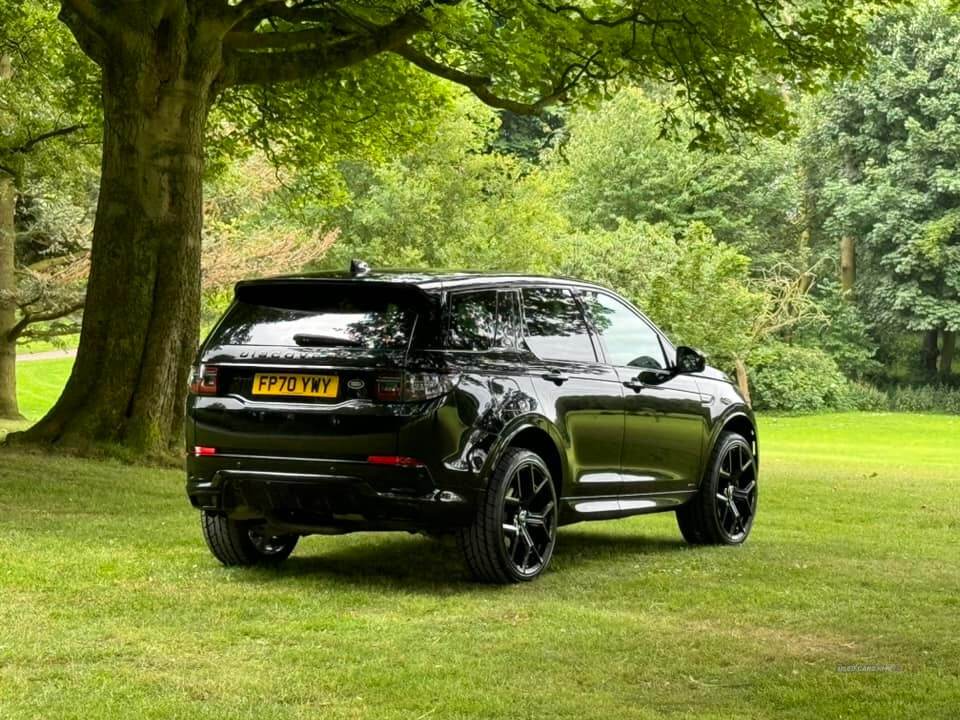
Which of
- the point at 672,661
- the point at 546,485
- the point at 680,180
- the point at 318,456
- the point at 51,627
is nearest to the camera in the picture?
the point at 672,661

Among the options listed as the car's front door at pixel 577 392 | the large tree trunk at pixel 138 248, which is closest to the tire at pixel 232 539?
the car's front door at pixel 577 392

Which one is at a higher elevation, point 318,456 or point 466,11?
point 466,11

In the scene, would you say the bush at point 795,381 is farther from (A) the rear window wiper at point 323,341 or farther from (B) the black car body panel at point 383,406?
(A) the rear window wiper at point 323,341

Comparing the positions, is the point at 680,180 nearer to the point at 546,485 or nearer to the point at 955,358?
the point at 955,358

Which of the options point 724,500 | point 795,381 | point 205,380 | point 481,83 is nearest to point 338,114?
point 481,83

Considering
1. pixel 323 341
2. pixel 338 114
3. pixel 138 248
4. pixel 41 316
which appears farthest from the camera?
pixel 41 316

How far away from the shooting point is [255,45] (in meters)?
17.6

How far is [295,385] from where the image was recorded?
8695 mm

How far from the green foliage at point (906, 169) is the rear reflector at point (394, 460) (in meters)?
46.7

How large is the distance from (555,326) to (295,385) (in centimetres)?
196

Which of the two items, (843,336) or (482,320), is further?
(843,336)

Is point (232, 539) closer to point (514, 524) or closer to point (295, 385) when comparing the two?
point (295, 385)

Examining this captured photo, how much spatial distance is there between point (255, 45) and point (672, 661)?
40.5 ft

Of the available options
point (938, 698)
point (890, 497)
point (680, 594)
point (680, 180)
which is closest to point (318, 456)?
point (680, 594)
